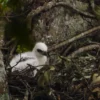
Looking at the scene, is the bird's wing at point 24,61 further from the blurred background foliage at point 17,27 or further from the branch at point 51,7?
the blurred background foliage at point 17,27

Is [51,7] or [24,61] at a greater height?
[51,7]

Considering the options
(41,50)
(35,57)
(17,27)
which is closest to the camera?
(17,27)

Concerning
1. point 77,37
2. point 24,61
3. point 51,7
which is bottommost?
point 24,61

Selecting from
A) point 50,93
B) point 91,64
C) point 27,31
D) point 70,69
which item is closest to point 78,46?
point 91,64

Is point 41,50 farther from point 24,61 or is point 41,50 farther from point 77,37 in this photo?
point 77,37

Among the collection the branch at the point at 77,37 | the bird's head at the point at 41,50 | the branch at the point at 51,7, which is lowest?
the bird's head at the point at 41,50

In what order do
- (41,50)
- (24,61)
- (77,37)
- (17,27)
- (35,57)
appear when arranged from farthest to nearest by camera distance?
(77,37), (41,50), (35,57), (24,61), (17,27)

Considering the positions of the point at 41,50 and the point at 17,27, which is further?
the point at 41,50

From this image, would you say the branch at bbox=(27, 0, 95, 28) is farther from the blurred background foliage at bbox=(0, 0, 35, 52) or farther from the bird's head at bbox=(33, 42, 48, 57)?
the blurred background foliage at bbox=(0, 0, 35, 52)

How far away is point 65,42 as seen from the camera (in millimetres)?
5188

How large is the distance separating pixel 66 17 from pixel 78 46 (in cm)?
53

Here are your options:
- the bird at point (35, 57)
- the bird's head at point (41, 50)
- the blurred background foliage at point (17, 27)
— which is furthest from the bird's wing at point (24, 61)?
the blurred background foliage at point (17, 27)

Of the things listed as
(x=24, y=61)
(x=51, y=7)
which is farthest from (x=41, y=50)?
(x=51, y=7)

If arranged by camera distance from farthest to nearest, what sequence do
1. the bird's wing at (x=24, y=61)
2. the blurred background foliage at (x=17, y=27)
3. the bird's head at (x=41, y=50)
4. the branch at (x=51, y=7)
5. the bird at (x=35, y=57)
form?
the branch at (x=51, y=7), the bird's head at (x=41, y=50), the bird at (x=35, y=57), the bird's wing at (x=24, y=61), the blurred background foliage at (x=17, y=27)
